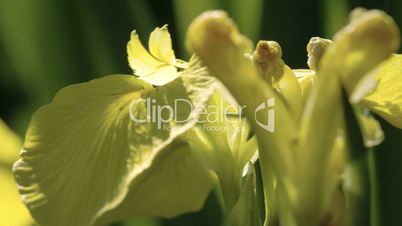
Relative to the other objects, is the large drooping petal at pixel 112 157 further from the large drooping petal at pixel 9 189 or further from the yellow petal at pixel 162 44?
the large drooping petal at pixel 9 189

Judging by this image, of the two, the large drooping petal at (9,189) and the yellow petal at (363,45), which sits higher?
the yellow petal at (363,45)

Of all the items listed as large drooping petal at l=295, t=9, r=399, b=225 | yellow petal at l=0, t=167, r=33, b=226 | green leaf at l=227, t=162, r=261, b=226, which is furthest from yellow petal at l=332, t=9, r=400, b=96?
yellow petal at l=0, t=167, r=33, b=226

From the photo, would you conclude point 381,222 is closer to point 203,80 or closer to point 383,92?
point 383,92

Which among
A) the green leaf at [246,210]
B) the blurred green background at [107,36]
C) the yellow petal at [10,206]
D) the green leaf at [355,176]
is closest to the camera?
the green leaf at [355,176]

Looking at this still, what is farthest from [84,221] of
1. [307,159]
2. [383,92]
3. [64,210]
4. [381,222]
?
[381,222]

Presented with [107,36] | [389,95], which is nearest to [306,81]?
[389,95]

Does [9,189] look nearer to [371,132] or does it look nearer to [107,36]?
[107,36]

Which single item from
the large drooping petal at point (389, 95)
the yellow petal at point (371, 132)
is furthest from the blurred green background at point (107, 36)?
the yellow petal at point (371, 132)
